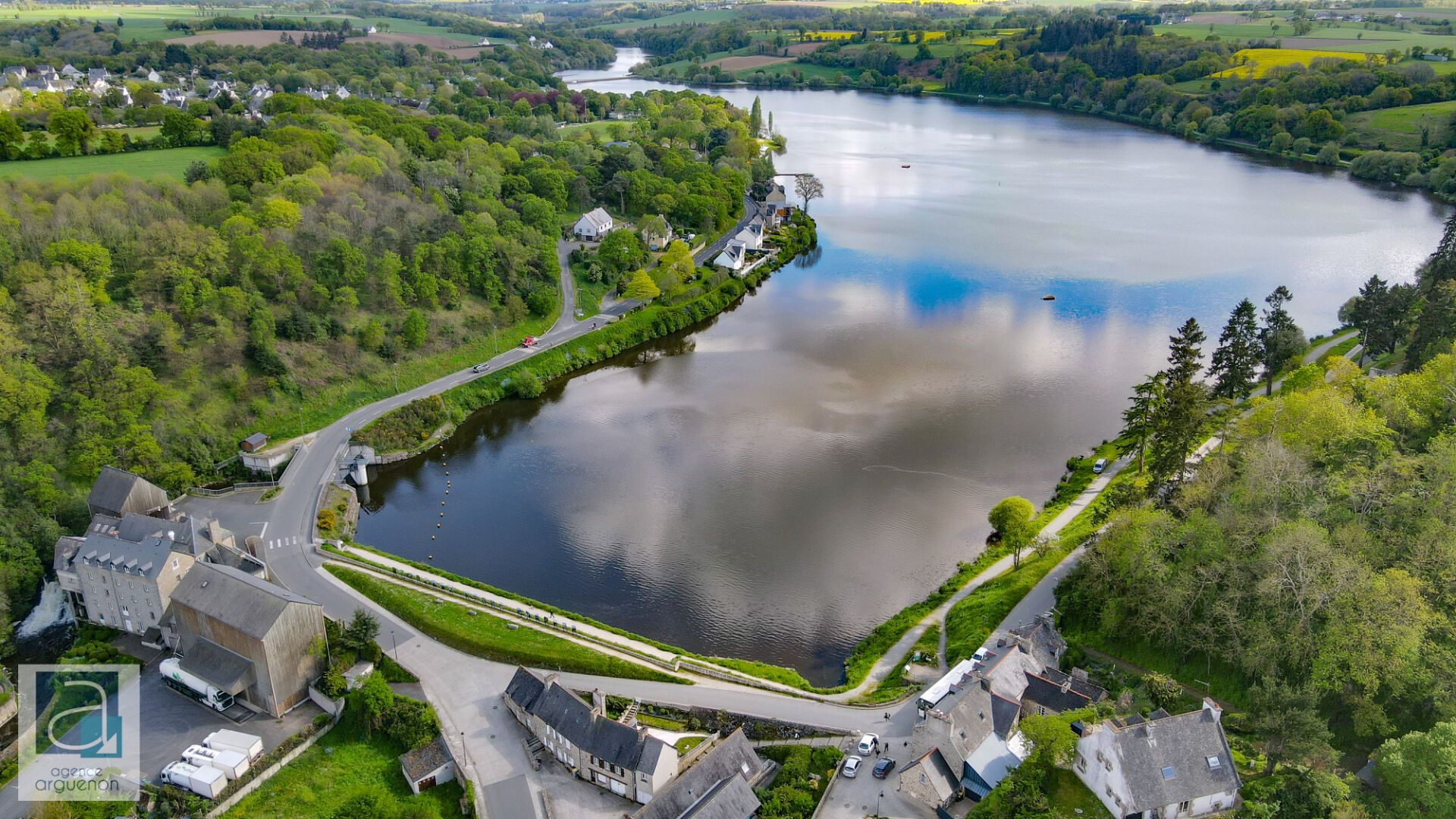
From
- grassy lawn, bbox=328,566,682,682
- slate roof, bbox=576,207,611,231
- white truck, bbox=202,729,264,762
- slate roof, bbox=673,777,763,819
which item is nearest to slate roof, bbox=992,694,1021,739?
slate roof, bbox=673,777,763,819

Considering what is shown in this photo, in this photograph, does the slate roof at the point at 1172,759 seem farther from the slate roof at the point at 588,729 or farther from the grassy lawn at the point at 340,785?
the grassy lawn at the point at 340,785

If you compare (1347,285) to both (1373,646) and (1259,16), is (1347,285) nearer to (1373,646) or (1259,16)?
(1373,646)

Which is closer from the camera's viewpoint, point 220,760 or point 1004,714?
point 220,760

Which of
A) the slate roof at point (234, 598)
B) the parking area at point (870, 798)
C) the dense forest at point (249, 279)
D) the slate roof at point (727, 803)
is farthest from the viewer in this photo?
the dense forest at point (249, 279)

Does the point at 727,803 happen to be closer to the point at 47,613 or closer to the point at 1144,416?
the point at 1144,416

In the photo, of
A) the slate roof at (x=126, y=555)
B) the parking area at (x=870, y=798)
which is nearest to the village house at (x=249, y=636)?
the slate roof at (x=126, y=555)

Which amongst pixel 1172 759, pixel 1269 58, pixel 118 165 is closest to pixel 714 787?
pixel 1172 759

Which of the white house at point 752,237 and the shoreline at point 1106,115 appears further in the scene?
the shoreline at point 1106,115

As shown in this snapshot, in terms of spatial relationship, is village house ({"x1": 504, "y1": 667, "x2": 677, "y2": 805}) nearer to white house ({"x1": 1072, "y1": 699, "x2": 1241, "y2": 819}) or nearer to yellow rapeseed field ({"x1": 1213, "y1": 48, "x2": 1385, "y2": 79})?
white house ({"x1": 1072, "y1": 699, "x2": 1241, "y2": 819})
